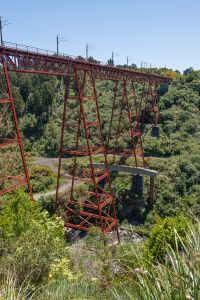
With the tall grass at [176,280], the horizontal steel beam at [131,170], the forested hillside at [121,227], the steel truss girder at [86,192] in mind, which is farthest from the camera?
the horizontal steel beam at [131,170]

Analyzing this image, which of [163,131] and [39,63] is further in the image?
[163,131]

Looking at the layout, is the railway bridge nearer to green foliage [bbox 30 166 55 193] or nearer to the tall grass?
green foliage [bbox 30 166 55 193]

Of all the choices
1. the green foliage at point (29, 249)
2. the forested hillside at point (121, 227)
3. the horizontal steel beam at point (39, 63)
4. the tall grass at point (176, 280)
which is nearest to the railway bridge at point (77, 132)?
the horizontal steel beam at point (39, 63)

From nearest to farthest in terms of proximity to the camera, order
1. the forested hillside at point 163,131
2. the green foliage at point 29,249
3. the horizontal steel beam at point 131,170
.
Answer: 1. the green foliage at point 29,249
2. the horizontal steel beam at point 131,170
3. the forested hillside at point 163,131

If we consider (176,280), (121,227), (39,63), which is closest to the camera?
(176,280)

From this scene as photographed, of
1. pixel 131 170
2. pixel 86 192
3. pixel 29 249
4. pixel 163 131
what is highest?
pixel 163 131

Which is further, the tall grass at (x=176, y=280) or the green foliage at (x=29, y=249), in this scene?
the green foliage at (x=29, y=249)

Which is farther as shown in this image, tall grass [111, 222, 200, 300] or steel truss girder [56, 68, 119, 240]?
steel truss girder [56, 68, 119, 240]

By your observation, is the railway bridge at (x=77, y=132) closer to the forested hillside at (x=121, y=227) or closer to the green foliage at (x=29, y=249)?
the forested hillside at (x=121, y=227)

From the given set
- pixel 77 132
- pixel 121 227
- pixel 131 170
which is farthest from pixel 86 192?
pixel 131 170

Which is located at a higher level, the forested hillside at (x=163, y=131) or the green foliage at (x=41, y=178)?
the forested hillside at (x=163, y=131)

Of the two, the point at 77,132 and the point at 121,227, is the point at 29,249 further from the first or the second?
the point at 121,227

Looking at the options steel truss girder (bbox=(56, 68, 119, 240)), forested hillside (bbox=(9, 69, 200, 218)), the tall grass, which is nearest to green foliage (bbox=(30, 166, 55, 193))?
steel truss girder (bbox=(56, 68, 119, 240))

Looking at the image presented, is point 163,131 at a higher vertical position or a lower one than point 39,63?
lower
